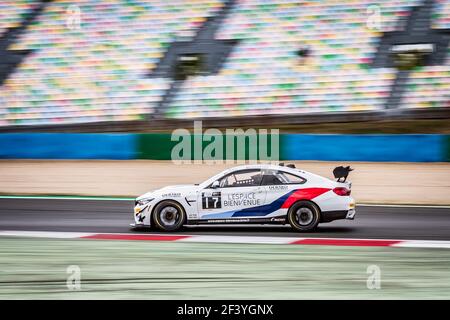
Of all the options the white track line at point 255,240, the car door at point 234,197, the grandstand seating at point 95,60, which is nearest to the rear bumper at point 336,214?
the white track line at point 255,240

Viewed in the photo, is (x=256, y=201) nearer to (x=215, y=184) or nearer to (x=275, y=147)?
(x=215, y=184)

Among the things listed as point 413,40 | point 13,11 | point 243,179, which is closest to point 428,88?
point 413,40

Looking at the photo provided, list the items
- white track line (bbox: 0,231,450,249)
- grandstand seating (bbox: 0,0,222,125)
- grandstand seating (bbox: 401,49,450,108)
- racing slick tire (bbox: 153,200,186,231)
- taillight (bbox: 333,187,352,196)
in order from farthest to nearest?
grandstand seating (bbox: 0,0,222,125) < grandstand seating (bbox: 401,49,450,108) < racing slick tire (bbox: 153,200,186,231) < taillight (bbox: 333,187,352,196) < white track line (bbox: 0,231,450,249)

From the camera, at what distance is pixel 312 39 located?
2803cm

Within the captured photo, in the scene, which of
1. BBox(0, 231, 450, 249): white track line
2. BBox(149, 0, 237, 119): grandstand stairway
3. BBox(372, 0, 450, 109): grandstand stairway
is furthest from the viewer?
BBox(149, 0, 237, 119): grandstand stairway

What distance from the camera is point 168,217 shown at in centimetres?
1130

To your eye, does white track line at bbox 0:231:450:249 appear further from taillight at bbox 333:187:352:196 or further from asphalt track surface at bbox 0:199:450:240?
taillight at bbox 333:187:352:196

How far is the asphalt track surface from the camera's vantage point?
11.3 m

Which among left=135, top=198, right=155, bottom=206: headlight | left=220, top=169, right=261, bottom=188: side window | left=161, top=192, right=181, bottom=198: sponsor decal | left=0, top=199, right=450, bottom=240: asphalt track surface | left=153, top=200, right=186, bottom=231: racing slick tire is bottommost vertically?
left=0, top=199, right=450, bottom=240: asphalt track surface

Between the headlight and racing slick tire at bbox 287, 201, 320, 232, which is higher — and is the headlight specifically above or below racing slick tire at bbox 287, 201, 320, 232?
above

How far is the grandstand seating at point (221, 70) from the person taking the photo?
25469mm

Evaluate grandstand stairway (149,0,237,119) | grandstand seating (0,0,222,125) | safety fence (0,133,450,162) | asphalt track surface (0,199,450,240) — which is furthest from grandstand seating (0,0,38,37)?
asphalt track surface (0,199,450,240)

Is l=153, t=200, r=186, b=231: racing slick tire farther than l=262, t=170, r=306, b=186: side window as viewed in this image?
Yes

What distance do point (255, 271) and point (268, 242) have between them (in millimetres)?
2064
